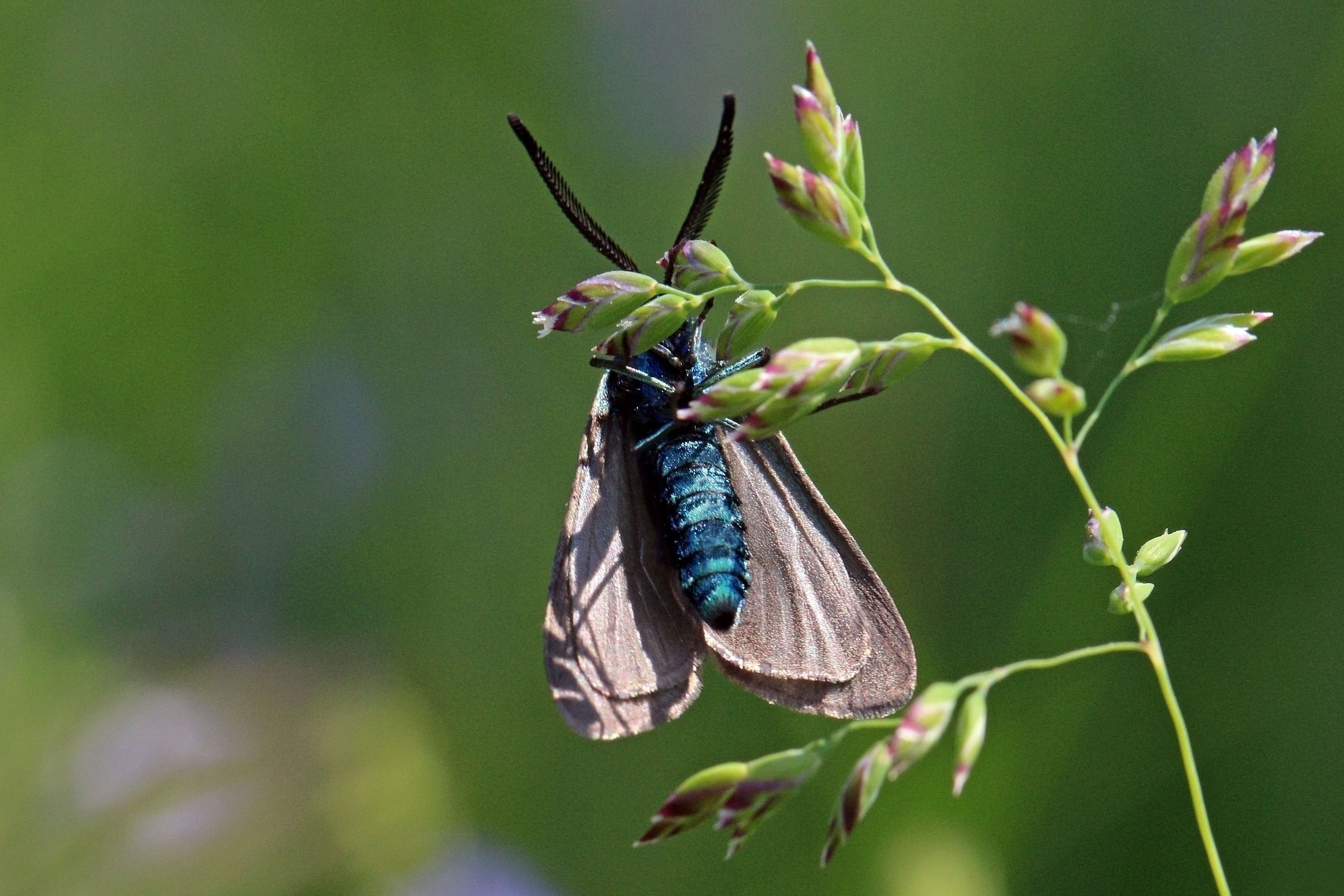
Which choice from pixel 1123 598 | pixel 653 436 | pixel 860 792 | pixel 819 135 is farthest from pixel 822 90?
pixel 860 792

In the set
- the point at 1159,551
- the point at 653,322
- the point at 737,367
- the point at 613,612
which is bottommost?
the point at 1159,551

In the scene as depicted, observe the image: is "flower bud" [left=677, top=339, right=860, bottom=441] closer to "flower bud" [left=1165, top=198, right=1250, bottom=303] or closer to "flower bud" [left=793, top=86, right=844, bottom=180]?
"flower bud" [left=793, top=86, right=844, bottom=180]

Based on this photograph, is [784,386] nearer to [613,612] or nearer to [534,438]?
[613,612]

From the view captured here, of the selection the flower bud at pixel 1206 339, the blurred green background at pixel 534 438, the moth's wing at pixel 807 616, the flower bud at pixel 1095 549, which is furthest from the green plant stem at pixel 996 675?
the blurred green background at pixel 534 438

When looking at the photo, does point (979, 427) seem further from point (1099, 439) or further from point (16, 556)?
point (16, 556)

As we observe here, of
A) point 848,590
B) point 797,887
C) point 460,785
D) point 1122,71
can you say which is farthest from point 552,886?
point 1122,71
